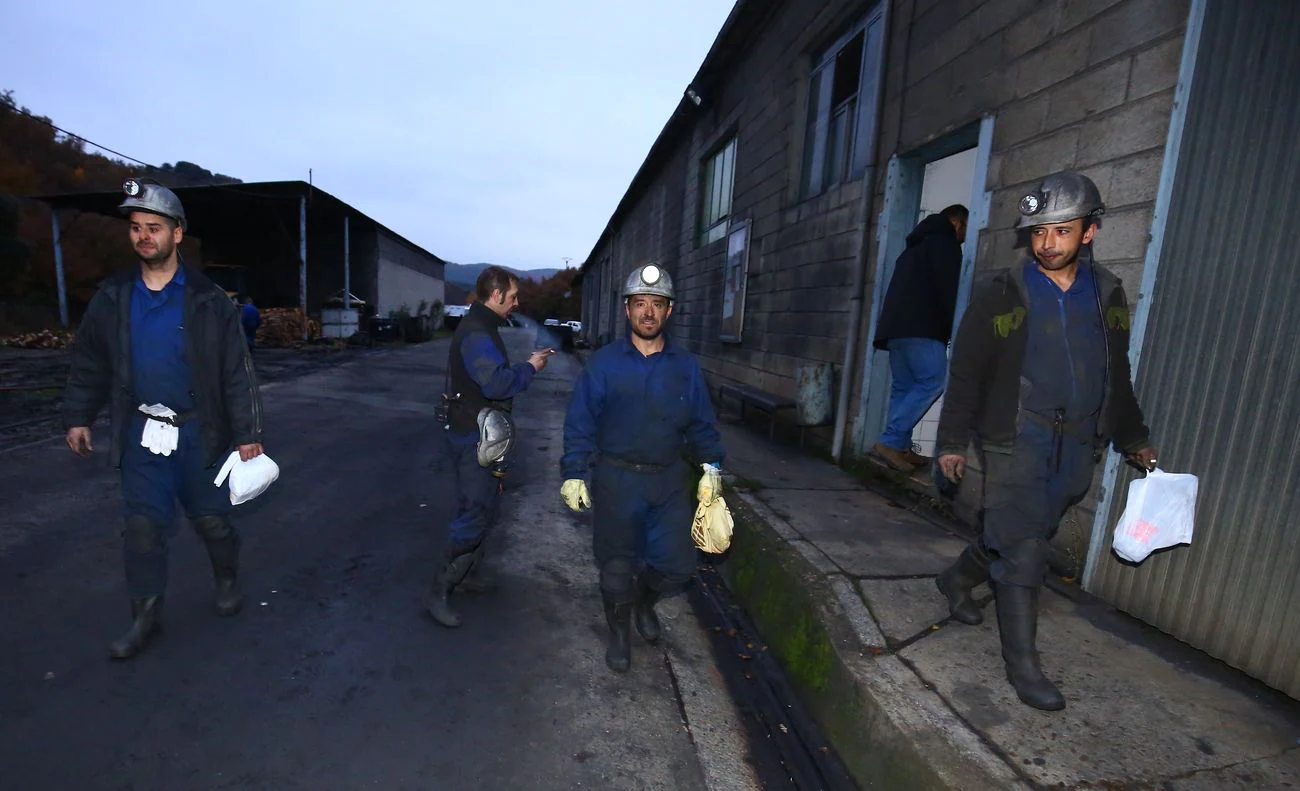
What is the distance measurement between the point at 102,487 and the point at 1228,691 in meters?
7.10

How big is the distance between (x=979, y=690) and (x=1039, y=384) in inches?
46.7

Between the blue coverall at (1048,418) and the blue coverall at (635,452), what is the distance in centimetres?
122

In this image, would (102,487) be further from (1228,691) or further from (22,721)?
(1228,691)

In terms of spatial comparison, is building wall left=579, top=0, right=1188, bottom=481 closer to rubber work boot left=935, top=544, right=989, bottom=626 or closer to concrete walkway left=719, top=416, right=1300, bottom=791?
rubber work boot left=935, top=544, right=989, bottom=626

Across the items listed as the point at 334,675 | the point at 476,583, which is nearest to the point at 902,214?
the point at 476,583

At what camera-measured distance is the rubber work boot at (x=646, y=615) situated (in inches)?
130

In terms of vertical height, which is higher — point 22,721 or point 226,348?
point 226,348

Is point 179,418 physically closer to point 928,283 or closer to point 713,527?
point 713,527

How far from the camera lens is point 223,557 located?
3.26 meters

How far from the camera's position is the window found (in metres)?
6.45

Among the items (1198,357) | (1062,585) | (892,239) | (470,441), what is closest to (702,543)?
(470,441)

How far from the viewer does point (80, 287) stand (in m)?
24.4

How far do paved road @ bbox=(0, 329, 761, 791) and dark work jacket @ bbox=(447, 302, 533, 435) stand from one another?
104 cm

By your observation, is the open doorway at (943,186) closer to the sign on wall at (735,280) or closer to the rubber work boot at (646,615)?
the rubber work boot at (646,615)
